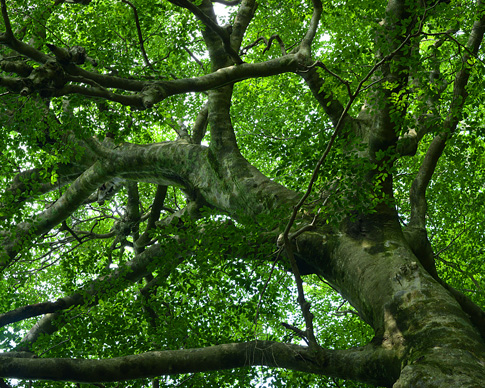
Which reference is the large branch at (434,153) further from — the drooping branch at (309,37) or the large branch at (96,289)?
the large branch at (96,289)

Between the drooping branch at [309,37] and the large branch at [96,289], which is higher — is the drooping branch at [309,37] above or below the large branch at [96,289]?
above

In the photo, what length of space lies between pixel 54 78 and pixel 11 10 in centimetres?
703

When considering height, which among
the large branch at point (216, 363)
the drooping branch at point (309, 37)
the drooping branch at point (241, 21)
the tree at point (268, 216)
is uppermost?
the drooping branch at point (241, 21)

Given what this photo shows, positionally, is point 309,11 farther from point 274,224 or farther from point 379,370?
point 379,370

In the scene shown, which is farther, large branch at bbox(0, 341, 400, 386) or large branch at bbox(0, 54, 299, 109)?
large branch at bbox(0, 54, 299, 109)

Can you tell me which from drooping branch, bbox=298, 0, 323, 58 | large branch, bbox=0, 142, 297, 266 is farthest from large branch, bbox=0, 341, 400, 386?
drooping branch, bbox=298, 0, 323, 58

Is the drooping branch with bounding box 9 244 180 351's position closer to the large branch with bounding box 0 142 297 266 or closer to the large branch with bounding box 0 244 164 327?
the large branch with bounding box 0 244 164 327

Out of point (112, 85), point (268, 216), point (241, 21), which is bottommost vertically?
point (268, 216)

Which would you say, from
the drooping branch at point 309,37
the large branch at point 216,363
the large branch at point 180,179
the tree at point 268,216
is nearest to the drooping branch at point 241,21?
the tree at point 268,216

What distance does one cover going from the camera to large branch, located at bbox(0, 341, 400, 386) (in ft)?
13.1

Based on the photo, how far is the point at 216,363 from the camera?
4516mm

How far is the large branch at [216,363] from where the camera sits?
4008 mm

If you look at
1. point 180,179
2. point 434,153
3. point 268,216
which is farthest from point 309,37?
point 268,216

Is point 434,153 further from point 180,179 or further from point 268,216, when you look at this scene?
point 180,179
